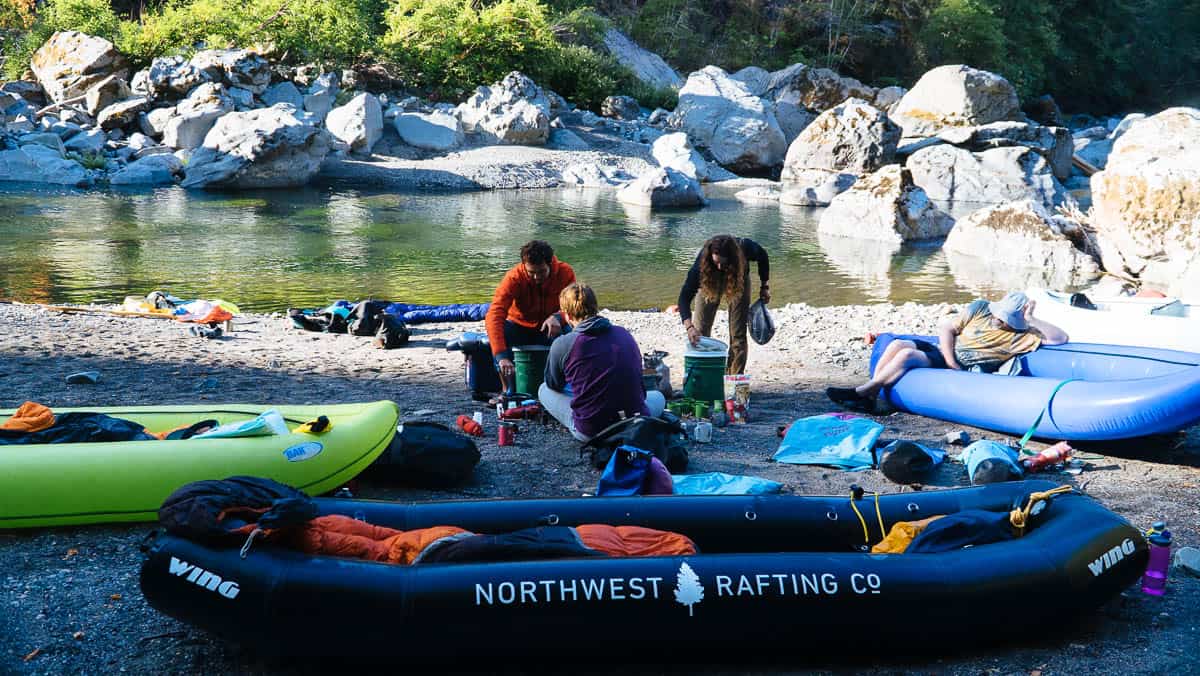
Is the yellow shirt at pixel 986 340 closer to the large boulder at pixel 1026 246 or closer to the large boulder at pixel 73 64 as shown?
the large boulder at pixel 1026 246

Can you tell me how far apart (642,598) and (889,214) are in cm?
1553

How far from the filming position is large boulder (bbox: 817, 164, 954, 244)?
696 inches

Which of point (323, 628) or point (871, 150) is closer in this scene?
point (323, 628)

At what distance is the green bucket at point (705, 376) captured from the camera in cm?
659

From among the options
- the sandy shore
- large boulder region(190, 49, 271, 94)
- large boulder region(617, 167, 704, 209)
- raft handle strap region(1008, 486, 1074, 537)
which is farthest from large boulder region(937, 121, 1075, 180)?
raft handle strap region(1008, 486, 1074, 537)

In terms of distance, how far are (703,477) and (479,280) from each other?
8408 mm

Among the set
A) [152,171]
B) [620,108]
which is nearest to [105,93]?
[152,171]

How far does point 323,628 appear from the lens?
10.5 feet

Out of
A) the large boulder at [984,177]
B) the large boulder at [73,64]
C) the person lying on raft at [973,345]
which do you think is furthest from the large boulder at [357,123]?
the person lying on raft at [973,345]

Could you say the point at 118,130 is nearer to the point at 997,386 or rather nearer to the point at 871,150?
the point at 871,150

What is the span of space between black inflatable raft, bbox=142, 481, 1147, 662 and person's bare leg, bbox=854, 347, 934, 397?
3184 millimetres

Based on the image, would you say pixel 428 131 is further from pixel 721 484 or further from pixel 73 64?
pixel 721 484

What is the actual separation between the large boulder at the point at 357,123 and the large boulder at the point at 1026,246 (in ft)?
48.6

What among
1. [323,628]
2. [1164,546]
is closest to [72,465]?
[323,628]
